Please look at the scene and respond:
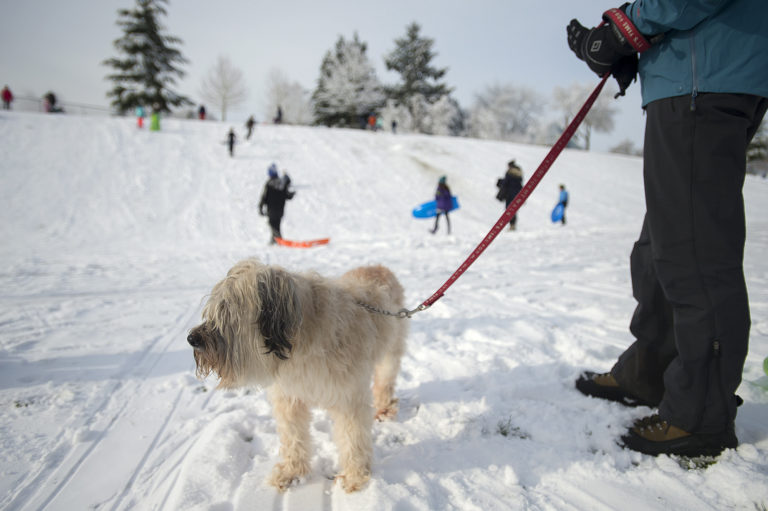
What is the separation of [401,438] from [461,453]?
0.50 metres

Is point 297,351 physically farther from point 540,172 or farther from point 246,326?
point 540,172

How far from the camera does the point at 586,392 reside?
298cm

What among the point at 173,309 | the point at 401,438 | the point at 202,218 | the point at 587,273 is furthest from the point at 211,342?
the point at 202,218

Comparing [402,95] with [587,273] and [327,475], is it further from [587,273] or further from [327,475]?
[327,475]

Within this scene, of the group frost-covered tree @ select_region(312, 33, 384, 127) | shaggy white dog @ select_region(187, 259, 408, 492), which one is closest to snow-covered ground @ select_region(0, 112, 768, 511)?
shaggy white dog @ select_region(187, 259, 408, 492)

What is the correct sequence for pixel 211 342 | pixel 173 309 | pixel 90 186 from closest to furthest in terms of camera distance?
pixel 211 342, pixel 173 309, pixel 90 186

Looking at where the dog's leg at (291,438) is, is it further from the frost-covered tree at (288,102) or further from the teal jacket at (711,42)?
the frost-covered tree at (288,102)

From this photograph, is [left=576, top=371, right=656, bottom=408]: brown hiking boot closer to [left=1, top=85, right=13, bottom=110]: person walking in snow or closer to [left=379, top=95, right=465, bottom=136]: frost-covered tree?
[left=1, top=85, right=13, bottom=110]: person walking in snow

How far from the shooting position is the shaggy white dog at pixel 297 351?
210 centimetres

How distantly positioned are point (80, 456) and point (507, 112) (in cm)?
8011

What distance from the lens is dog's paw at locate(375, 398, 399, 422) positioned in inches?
120

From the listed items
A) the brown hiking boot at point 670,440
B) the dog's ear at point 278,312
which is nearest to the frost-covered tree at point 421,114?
the dog's ear at point 278,312

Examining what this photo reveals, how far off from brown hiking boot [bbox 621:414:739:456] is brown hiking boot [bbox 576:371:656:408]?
330 millimetres

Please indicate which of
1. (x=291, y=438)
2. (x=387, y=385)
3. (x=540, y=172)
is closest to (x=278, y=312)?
(x=291, y=438)
